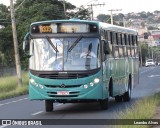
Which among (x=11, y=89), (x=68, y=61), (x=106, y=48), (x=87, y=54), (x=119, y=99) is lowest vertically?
(x=11, y=89)

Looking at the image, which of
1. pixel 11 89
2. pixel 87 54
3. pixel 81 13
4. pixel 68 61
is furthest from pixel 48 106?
pixel 81 13

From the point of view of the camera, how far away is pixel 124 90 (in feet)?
77.4

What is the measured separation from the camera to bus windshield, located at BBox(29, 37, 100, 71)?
18.3 m

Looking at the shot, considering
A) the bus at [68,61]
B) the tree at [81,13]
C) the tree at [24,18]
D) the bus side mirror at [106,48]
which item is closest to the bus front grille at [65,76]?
the bus at [68,61]

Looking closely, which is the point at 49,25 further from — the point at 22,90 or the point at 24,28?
the point at 24,28

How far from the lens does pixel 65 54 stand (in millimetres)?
18359

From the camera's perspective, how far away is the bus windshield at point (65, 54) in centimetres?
1828

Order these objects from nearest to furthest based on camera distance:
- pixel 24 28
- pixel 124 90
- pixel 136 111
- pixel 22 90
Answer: pixel 136 111
pixel 124 90
pixel 22 90
pixel 24 28

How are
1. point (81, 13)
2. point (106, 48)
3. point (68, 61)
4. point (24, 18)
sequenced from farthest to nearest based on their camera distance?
1. point (81, 13)
2. point (24, 18)
3. point (106, 48)
4. point (68, 61)

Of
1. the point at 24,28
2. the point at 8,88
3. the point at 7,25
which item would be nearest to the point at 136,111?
the point at 8,88

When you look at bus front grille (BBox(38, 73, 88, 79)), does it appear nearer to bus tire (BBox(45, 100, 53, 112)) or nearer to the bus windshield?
the bus windshield

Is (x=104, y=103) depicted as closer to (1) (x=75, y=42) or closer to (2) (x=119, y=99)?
(1) (x=75, y=42)

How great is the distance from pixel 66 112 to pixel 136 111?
4830 mm

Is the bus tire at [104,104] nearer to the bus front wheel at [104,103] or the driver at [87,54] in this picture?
the bus front wheel at [104,103]
